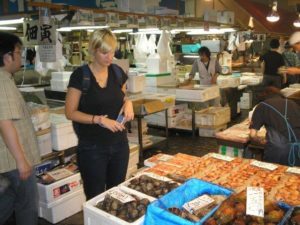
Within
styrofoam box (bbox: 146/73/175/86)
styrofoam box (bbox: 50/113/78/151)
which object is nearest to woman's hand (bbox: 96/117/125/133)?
styrofoam box (bbox: 50/113/78/151)

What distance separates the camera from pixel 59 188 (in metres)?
3.68

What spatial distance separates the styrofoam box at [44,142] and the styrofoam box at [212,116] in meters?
3.89

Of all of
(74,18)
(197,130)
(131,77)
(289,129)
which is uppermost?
(74,18)

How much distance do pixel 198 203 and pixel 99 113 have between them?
1028mm

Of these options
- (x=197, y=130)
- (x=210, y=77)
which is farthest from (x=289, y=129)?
(x=210, y=77)

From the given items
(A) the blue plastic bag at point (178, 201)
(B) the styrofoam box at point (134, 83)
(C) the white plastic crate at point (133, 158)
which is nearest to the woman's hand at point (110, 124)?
(A) the blue plastic bag at point (178, 201)

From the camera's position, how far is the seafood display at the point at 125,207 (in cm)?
195

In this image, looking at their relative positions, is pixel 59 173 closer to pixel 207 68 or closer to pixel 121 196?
pixel 121 196

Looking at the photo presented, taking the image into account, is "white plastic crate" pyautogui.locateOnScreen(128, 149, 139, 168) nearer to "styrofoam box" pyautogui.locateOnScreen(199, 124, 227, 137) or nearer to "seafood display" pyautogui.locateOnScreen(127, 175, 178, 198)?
"seafood display" pyautogui.locateOnScreen(127, 175, 178, 198)

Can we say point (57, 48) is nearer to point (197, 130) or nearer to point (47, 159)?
point (47, 159)

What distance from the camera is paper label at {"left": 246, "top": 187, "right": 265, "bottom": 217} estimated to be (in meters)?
1.79

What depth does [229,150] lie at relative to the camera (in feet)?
13.7

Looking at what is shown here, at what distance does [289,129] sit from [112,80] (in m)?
1.93

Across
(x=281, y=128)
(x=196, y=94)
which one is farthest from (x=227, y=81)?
(x=281, y=128)
